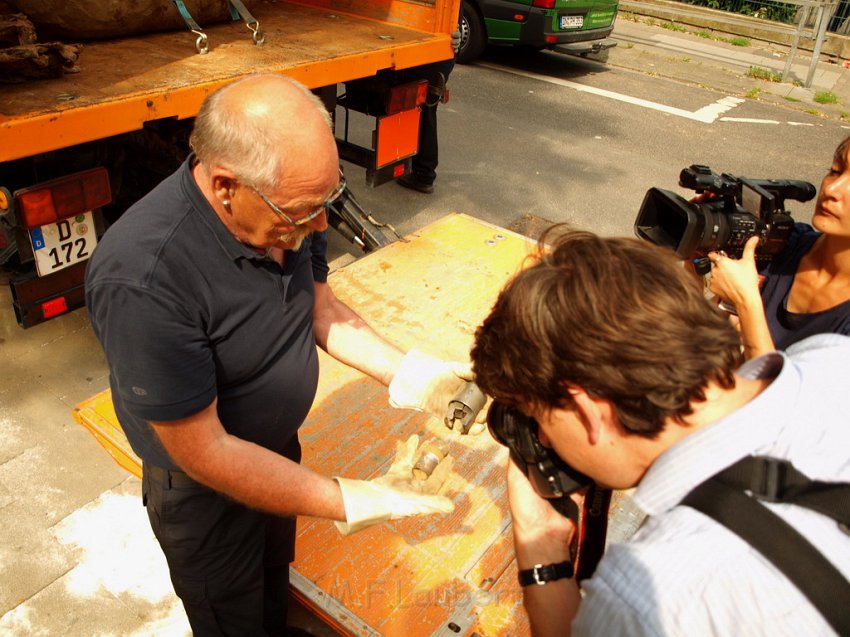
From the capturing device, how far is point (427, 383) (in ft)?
7.22

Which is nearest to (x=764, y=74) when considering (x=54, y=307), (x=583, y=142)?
(x=583, y=142)

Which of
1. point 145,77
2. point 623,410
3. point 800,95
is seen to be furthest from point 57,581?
point 800,95

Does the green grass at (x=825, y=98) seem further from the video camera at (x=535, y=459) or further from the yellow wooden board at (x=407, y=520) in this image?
the video camera at (x=535, y=459)

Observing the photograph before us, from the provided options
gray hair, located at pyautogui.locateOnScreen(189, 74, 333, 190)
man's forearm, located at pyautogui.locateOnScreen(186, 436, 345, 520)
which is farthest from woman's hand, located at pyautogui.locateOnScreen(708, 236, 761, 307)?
gray hair, located at pyautogui.locateOnScreen(189, 74, 333, 190)

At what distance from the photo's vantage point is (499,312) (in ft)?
4.09

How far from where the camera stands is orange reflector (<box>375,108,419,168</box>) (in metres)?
4.56

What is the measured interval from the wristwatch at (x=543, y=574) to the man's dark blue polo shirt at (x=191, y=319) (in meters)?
0.78

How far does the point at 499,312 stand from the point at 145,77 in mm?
2471

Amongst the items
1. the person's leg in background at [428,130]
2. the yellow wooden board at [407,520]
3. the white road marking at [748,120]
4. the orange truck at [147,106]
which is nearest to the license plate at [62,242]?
the orange truck at [147,106]

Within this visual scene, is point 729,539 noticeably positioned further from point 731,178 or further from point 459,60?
point 459,60

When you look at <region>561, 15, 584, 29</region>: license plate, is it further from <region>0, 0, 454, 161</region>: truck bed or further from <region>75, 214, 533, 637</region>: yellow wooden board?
<region>75, 214, 533, 637</region>: yellow wooden board

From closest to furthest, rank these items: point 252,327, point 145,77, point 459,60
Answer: point 252,327
point 145,77
point 459,60

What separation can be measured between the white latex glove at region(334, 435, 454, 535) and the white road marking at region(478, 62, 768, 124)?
25.6 feet

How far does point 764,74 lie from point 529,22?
14.8ft
